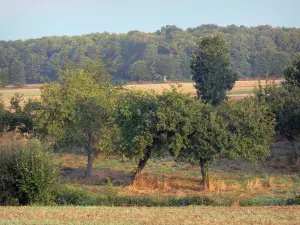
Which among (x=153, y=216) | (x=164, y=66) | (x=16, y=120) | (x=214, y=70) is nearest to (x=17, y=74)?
(x=164, y=66)

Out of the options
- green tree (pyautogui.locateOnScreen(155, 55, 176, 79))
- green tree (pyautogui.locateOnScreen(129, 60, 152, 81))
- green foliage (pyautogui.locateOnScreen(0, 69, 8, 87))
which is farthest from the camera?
green tree (pyautogui.locateOnScreen(155, 55, 176, 79))

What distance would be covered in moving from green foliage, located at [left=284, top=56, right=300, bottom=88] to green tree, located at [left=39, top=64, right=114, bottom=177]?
19623 millimetres

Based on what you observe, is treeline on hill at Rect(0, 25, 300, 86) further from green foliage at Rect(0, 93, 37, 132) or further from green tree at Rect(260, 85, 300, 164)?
green tree at Rect(260, 85, 300, 164)

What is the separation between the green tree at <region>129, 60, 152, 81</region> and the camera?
384ft

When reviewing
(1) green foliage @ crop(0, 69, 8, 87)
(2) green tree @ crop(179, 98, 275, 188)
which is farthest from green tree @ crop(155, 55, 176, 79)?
(2) green tree @ crop(179, 98, 275, 188)

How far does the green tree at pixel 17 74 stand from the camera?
11900 cm

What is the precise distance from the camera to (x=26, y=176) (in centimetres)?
2248

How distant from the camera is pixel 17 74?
121m

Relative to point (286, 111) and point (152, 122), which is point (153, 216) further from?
point (286, 111)

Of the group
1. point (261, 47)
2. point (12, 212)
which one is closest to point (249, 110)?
point (12, 212)

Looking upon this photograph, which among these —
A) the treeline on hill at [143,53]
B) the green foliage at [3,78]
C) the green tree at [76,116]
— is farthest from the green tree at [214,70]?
the green foliage at [3,78]

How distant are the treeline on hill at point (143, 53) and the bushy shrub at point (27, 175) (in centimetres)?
8422

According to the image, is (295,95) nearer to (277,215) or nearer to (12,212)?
(277,215)

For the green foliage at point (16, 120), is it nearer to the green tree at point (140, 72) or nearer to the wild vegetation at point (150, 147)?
the wild vegetation at point (150, 147)
